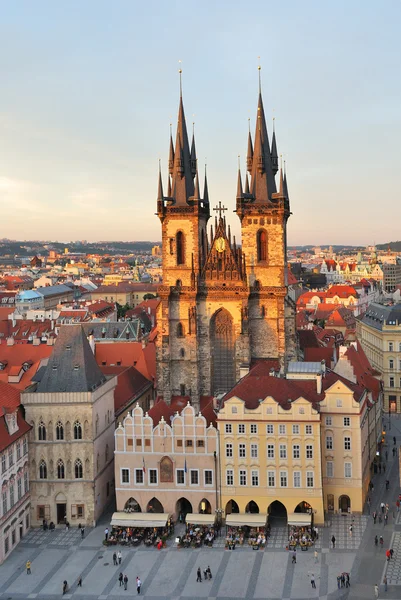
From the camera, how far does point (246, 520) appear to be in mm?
66750

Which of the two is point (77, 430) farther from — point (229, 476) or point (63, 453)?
point (229, 476)

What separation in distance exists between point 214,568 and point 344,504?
16.5m

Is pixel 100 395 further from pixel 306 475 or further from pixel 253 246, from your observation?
pixel 253 246

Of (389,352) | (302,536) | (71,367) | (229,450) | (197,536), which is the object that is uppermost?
(71,367)

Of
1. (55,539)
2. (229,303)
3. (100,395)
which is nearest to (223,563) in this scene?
(55,539)

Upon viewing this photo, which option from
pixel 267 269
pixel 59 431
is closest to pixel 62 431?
pixel 59 431

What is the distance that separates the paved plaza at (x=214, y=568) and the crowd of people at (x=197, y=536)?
78 centimetres

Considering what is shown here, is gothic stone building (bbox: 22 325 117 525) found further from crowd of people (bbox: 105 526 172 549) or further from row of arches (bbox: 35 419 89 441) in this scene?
crowd of people (bbox: 105 526 172 549)

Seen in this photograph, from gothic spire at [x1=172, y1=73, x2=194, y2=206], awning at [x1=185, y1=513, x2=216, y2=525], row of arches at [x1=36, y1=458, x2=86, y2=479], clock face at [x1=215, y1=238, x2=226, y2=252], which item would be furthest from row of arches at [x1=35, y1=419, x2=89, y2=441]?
gothic spire at [x1=172, y1=73, x2=194, y2=206]

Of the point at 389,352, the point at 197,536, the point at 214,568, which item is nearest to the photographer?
the point at 214,568

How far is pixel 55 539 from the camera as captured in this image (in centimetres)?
6781

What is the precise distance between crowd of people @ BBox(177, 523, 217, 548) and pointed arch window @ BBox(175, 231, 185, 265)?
36996 mm

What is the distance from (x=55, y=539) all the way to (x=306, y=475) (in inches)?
939

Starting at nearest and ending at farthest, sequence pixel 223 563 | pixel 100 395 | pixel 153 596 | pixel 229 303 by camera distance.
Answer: pixel 153 596
pixel 223 563
pixel 100 395
pixel 229 303
